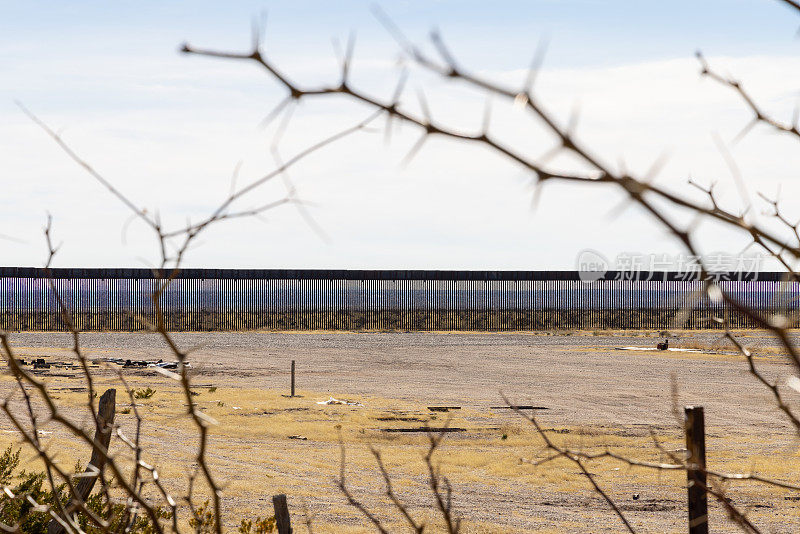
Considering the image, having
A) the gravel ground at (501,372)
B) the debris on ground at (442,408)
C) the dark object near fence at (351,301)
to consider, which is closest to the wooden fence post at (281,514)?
the gravel ground at (501,372)

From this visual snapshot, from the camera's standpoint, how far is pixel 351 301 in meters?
45.3

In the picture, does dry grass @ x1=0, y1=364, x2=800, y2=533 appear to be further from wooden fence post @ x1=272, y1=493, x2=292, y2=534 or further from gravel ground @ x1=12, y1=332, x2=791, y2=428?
wooden fence post @ x1=272, y1=493, x2=292, y2=534

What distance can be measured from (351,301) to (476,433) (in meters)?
34.1

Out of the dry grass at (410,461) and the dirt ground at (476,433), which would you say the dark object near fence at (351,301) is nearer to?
the dirt ground at (476,433)

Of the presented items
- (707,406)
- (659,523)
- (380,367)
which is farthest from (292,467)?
(380,367)

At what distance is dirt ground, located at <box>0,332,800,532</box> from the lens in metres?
7.63

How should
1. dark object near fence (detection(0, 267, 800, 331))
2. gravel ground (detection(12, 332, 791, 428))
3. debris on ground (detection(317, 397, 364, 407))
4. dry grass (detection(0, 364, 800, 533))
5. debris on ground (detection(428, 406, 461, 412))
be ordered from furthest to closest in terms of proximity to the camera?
1. dark object near fence (detection(0, 267, 800, 331))
2. gravel ground (detection(12, 332, 791, 428))
3. debris on ground (detection(317, 397, 364, 407))
4. debris on ground (detection(428, 406, 461, 412))
5. dry grass (detection(0, 364, 800, 533))

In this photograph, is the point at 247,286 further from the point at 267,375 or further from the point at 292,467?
the point at 292,467

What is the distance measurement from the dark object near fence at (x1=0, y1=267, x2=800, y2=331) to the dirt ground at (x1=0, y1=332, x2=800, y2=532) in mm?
18965

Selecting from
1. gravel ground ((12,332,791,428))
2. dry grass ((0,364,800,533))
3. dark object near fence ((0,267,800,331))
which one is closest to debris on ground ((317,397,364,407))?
dry grass ((0,364,800,533))

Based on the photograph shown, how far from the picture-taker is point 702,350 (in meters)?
28.0

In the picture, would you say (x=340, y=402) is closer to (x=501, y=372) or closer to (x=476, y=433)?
(x=476, y=433)

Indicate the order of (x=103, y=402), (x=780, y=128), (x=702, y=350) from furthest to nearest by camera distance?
(x=702, y=350)
(x=103, y=402)
(x=780, y=128)

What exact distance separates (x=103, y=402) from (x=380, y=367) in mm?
17065
